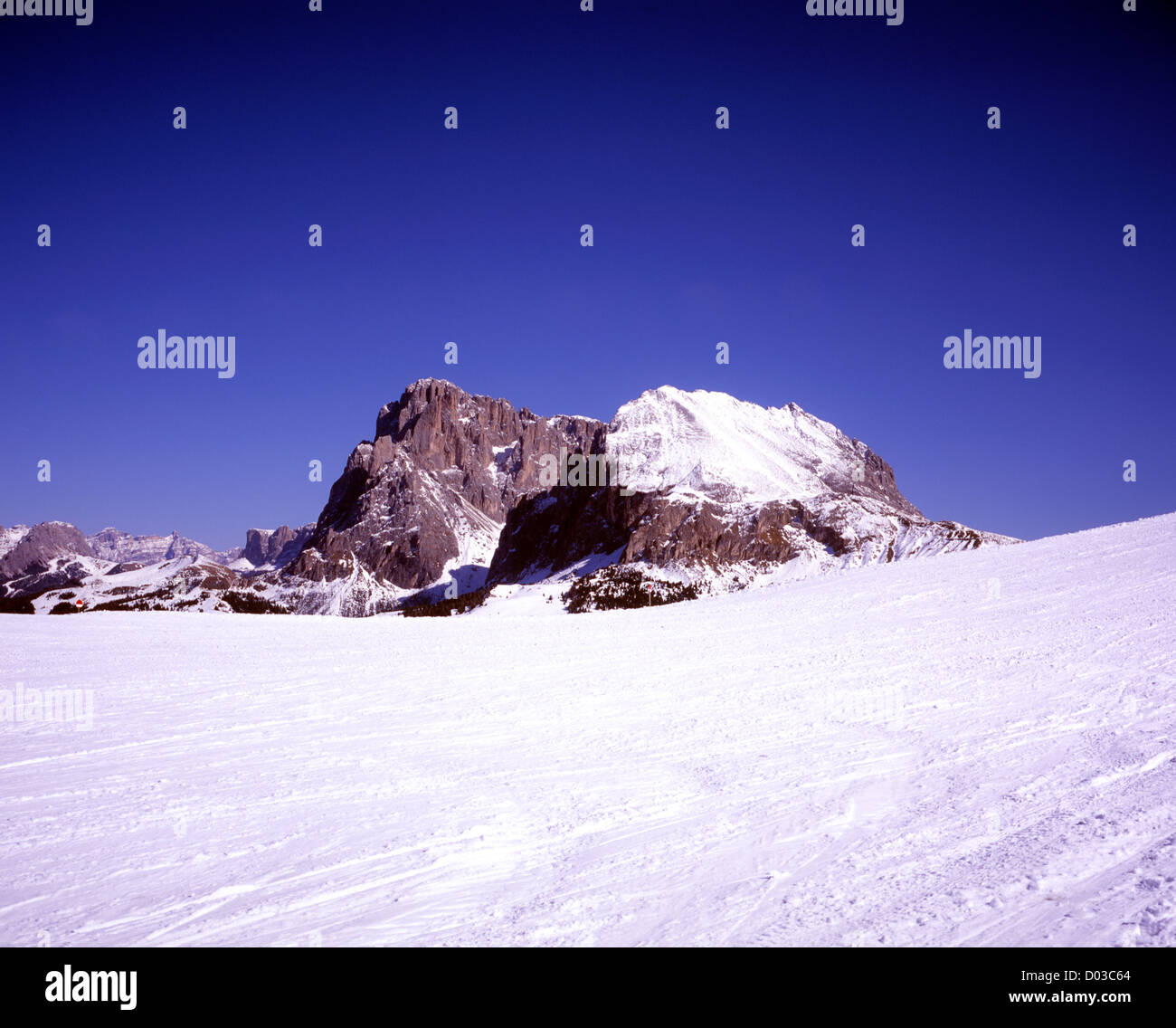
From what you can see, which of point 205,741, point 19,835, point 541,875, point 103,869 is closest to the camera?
point 541,875

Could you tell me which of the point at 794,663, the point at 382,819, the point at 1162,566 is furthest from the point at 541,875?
the point at 1162,566

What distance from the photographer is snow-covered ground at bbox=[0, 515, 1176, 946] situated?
5891 millimetres

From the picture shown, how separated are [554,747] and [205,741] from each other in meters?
5.86

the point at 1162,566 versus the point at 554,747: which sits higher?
the point at 1162,566

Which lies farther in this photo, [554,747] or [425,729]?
[425,729]

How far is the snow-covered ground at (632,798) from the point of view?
589 centimetres

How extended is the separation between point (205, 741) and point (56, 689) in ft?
24.3

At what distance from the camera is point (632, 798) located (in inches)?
336

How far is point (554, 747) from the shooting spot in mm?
10820
